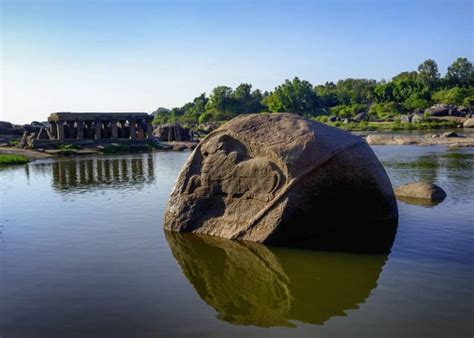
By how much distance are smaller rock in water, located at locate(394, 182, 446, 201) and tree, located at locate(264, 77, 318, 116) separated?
92.9 m

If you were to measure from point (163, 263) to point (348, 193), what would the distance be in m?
3.94

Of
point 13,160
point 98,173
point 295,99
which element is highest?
point 295,99

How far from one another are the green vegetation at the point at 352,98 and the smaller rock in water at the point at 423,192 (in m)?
76.2

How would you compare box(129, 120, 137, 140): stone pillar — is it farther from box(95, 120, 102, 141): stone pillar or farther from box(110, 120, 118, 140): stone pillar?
box(95, 120, 102, 141): stone pillar

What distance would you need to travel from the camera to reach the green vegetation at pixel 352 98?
96750 mm

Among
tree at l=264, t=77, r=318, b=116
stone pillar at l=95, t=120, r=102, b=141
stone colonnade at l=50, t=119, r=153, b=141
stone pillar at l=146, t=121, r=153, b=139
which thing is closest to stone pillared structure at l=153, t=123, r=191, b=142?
stone colonnade at l=50, t=119, r=153, b=141

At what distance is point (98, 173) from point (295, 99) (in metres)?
86.9

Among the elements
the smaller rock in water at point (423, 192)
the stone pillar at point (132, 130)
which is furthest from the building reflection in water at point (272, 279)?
the stone pillar at point (132, 130)

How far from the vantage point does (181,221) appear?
11.7 m

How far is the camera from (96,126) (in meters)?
46.0

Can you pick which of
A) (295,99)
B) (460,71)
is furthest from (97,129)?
(460,71)

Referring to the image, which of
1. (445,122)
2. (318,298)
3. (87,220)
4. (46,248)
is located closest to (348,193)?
(318,298)

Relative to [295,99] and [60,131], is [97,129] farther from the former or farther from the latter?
[295,99]

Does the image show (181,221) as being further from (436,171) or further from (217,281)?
(436,171)
